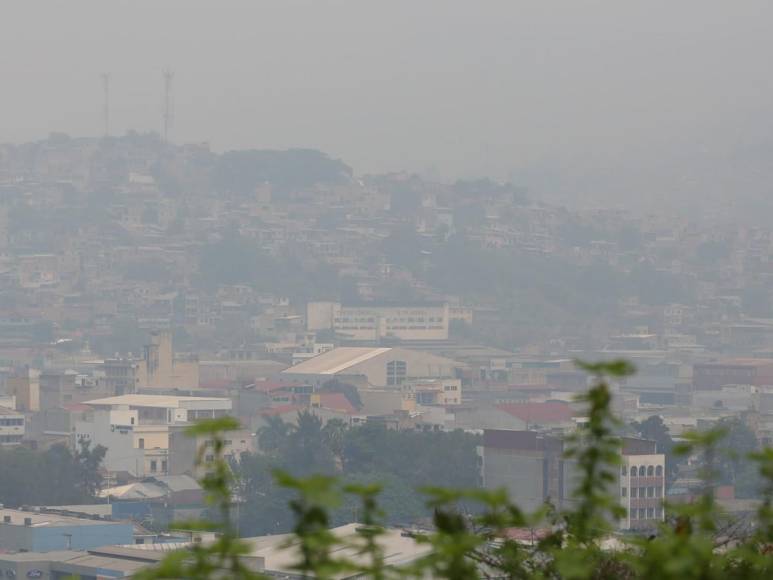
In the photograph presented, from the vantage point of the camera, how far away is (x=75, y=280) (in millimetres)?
56781

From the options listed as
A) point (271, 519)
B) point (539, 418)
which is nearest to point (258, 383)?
point (539, 418)

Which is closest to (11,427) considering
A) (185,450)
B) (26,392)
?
(185,450)

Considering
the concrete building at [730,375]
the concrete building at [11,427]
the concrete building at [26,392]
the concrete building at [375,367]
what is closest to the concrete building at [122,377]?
the concrete building at [26,392]

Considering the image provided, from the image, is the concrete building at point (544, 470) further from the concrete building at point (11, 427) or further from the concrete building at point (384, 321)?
the concrete building at point (384, 321)

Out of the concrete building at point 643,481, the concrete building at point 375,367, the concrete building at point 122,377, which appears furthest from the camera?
the concrete building at point 375,367

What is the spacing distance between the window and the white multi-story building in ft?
28.0

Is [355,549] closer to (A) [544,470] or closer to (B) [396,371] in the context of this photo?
(A) [544,470]

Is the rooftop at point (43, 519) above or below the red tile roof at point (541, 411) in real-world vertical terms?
below

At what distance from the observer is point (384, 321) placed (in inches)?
1971

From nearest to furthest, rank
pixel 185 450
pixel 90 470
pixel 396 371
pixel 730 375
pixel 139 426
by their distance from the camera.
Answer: pixel 90 470 → pixel 185 450 → pixel 139 426 → pixel 730 375 → pixel 396 371

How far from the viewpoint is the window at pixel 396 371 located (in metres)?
39.5

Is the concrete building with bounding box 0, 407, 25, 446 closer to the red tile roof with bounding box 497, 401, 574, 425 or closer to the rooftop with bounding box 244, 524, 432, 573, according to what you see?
the red tile roof with bounding box 497, 401, 574, 425

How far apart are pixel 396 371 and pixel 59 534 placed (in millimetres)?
21598

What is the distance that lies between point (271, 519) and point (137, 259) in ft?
128
